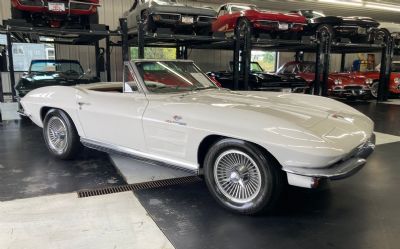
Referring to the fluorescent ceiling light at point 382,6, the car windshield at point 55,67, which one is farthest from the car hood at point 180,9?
the fluorescent ceiling light at point 382,6

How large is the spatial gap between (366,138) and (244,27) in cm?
622

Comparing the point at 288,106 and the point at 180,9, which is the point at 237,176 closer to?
the point at 288,106

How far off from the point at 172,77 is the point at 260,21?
5.53 meters

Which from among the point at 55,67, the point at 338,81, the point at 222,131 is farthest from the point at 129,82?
the point at 338,81

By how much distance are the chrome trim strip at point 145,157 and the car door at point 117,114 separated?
1.8 inches

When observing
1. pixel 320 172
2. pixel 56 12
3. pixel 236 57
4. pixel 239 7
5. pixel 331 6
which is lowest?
pixel 320 172

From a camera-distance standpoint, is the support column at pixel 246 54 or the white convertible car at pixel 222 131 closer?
the white convertible car at pixel 222 131

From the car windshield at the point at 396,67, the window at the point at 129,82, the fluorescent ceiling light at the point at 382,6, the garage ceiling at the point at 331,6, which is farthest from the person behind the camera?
the fluorescent ceiling light at the point at 382,6

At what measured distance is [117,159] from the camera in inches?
167

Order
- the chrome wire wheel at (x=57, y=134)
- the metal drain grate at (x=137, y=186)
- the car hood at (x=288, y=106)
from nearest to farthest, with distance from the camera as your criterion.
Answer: the car hood at (x=288, y=106) → the metal drain grate at (x=137, y=186) → the chrome wire wheel at (x=57, y=134)

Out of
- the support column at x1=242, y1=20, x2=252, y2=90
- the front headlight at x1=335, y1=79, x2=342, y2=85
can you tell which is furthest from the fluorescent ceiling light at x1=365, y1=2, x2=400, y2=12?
the support column at x1=242, y1=20, x2=252, y2=90

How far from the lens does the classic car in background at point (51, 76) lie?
7.11 metres

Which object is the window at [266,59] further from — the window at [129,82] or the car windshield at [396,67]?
the window at [129,82]

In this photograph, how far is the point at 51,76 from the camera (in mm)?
7504
